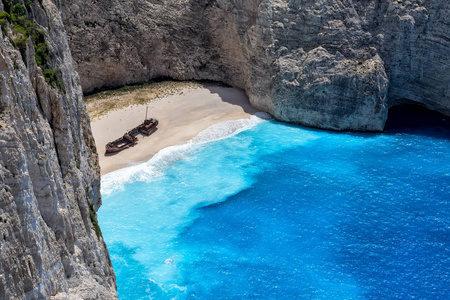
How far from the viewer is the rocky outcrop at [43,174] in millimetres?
11406

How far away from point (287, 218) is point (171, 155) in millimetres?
12752

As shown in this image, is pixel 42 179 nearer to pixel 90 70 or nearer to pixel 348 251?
pixel 348 251

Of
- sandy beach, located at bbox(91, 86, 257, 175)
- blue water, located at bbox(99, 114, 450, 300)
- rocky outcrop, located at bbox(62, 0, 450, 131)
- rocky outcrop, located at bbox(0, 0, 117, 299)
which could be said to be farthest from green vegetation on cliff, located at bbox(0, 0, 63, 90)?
rocky outcrop, located at bbox(62, 0, 450, 131)

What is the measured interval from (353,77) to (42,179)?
32937 millimetres

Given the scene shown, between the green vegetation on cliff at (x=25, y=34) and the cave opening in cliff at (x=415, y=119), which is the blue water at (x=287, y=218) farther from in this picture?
the green vegetation on cliff at (x=25, y=34)

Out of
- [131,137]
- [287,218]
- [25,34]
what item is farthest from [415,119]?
[25,34]

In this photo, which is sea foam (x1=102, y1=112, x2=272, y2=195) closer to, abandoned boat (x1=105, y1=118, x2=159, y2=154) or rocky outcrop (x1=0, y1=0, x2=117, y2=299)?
abandoned boat (x1=105, y1=118, x2=159, y2=154)

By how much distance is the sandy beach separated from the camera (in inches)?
1491

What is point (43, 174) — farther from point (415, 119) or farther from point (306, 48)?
point (415, 119)

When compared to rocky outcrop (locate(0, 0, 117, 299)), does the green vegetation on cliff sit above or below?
above

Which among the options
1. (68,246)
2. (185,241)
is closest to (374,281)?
(185,241)

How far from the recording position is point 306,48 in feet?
138

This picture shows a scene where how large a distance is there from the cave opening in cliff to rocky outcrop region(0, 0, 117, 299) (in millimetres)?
33033

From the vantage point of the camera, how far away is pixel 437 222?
28672 millimetres
